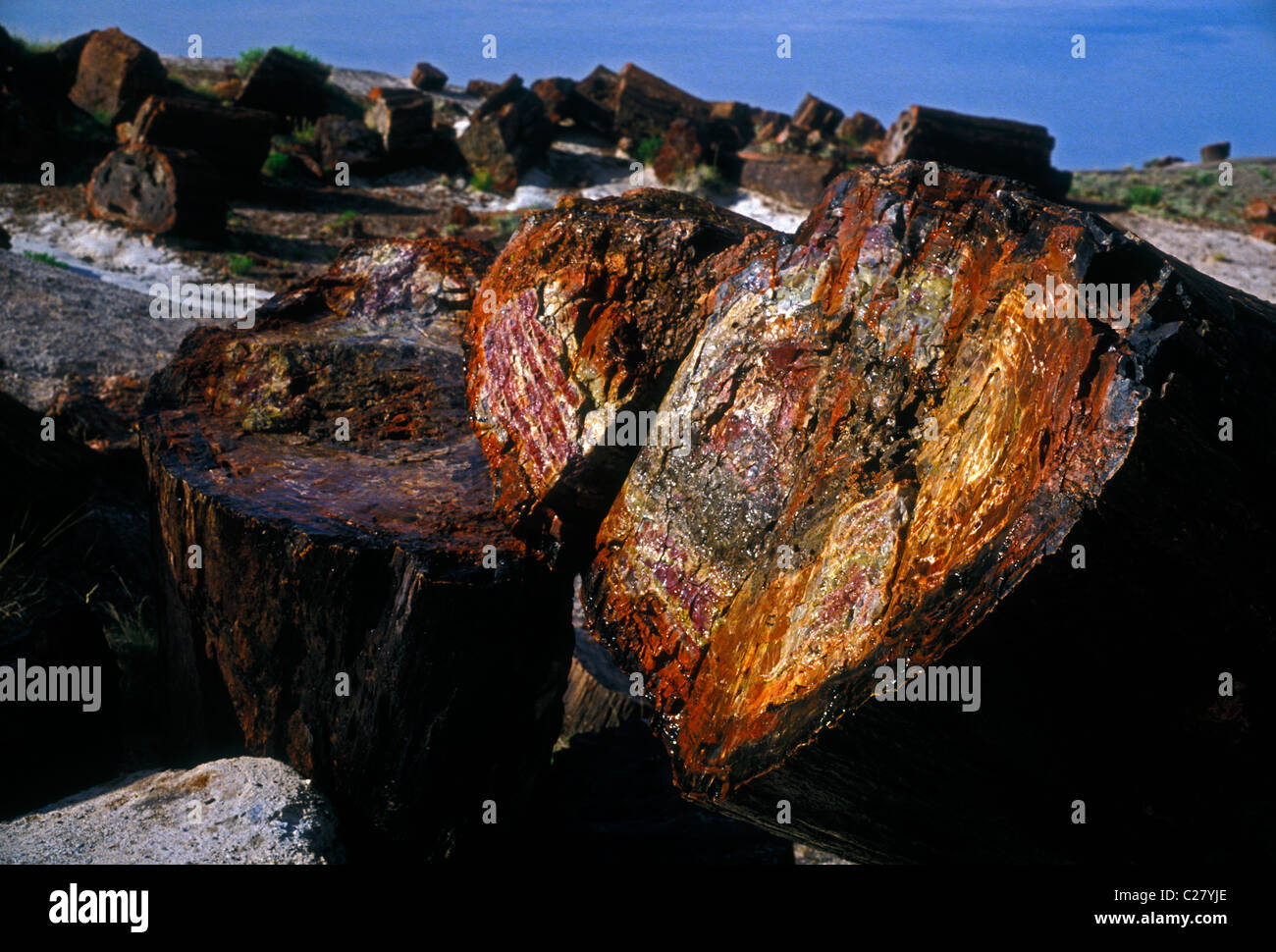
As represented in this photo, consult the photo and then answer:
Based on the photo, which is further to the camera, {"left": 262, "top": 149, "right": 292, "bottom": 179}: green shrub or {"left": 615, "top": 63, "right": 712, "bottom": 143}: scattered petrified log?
{"left": 615, "top": 63, "right": 712, "bottom": 143}: scattered petrified log

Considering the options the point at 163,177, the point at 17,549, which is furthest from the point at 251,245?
the point at 17,549

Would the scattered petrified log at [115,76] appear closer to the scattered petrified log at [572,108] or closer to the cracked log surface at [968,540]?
the scattered petrified log at [572,108]

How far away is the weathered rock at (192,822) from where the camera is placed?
266 centimetres

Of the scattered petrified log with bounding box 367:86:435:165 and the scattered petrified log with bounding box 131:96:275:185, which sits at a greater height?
the scattered petrified log with bounding box 367:86:435:165

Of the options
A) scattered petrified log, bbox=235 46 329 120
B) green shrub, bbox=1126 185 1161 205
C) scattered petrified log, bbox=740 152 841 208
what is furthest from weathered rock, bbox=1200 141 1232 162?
scattered petrified log, bbox=235 46 329 120

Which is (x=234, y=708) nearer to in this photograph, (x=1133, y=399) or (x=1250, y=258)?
(x=1133, y=399)

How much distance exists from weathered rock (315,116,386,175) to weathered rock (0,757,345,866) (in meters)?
13.8

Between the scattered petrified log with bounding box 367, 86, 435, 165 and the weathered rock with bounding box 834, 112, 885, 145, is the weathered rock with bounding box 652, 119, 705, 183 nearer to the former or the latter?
the scattered petrified log with bounding box 367, 86, 435, 165

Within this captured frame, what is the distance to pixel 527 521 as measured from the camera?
2.88 m

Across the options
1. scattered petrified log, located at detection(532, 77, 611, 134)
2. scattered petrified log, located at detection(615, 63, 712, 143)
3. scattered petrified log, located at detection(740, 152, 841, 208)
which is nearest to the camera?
scattered petrified log, located at detection(740, 152, 841, 208)

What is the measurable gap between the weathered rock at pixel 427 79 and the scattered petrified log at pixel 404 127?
6.04 meters

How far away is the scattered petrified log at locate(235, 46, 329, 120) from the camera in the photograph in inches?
651

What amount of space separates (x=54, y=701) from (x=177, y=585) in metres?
0.72

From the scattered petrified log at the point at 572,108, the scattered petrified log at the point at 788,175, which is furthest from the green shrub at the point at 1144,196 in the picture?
the scattered petrified log at the point at 572,108
